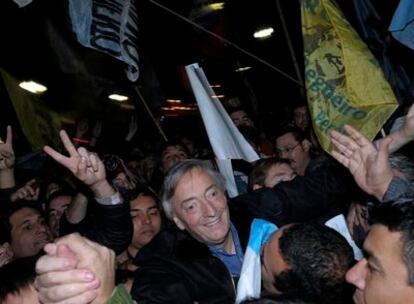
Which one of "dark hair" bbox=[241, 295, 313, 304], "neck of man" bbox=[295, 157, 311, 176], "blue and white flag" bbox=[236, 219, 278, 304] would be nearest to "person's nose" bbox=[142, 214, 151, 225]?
"blue and white flag" bbox=[236, 219, 278, 304]

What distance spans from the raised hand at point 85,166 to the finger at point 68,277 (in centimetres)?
124

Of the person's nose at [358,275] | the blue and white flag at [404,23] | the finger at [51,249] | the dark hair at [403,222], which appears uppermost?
the blue and white flag at [404,23]

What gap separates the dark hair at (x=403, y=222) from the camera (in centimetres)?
177

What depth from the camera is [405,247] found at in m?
1.79

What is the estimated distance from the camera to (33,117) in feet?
19.2

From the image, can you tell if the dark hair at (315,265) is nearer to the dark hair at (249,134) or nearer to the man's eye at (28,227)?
the man's eye at (28,227)

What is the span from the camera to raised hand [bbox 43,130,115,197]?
2795mm

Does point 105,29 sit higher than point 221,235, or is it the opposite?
point 105,29

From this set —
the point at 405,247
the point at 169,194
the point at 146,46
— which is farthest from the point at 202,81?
the point at 146,46

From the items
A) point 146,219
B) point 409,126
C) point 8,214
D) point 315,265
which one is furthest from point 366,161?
point 8,214

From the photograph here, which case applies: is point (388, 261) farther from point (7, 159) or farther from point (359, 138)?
point (7, 159)

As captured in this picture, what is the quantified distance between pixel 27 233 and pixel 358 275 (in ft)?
9.21

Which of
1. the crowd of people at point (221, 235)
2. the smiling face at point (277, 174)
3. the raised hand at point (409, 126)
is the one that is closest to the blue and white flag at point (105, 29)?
the crowd of people at point (221, 235)

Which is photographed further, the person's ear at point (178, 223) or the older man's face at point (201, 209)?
the person's ear at point (178, 223)
